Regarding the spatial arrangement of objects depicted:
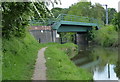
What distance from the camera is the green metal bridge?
2936cm

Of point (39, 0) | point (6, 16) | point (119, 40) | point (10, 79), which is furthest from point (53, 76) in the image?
point (119, 40)

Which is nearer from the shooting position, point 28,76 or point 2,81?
point 2,81

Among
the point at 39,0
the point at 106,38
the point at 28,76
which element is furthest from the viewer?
the point at 106,38

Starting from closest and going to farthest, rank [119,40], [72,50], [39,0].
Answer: [39,0] → [72,50] → [119,40]

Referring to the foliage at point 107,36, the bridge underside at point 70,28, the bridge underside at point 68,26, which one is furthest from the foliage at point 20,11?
the foliage at point 107,36

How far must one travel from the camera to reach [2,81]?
23.6 ft

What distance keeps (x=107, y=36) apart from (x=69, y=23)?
7.97 m

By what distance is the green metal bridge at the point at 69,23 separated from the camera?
29364 mm

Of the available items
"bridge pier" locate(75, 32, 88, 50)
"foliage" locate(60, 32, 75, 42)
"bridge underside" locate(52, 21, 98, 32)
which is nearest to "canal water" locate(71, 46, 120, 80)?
"bridge underside" locate(52, 21, 98, 32)

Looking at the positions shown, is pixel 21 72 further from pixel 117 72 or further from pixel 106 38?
pixel 106 38

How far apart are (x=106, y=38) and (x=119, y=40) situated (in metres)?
2.96

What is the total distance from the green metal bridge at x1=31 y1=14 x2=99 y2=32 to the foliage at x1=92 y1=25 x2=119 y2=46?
2.16 m

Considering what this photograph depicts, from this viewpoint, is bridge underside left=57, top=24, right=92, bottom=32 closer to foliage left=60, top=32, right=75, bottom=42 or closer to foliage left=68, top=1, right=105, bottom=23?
foliage left=60, top=32, right=75, bottom=42

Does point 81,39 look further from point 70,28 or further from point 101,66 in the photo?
point 101,66
